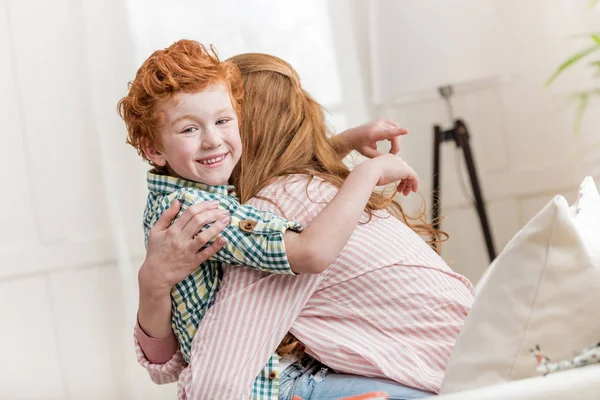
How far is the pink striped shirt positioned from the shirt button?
0.07 m

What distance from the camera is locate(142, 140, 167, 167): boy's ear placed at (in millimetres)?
1267

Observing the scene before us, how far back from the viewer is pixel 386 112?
3.29 metres

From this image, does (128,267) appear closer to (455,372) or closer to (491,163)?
(491,163)

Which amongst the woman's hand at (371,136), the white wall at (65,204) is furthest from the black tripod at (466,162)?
the woman's hand at (371,136)

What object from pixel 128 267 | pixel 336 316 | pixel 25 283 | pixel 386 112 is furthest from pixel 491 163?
pixel 336 316

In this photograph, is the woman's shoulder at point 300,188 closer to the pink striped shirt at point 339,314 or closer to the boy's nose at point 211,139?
the pink striped shirt at point 339,314

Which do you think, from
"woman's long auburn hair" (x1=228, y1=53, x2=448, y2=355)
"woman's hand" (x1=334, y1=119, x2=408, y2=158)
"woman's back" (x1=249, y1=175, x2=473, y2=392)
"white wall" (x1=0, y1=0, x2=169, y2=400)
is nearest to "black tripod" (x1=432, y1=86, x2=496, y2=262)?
"white wall" (x1=0, y1=0, x2=169, y2=400)

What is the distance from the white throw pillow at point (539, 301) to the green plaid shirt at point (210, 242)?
31 centimetres

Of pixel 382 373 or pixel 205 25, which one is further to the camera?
pixel 205 25

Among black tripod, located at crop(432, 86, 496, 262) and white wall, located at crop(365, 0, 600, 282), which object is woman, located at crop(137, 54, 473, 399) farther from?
white wall, located at crop(365, 0, 600, 282)

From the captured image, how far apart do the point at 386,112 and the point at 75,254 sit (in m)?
1.39

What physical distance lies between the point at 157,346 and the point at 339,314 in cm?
29

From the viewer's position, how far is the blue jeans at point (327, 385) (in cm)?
112

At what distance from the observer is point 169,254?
44.6 inches
